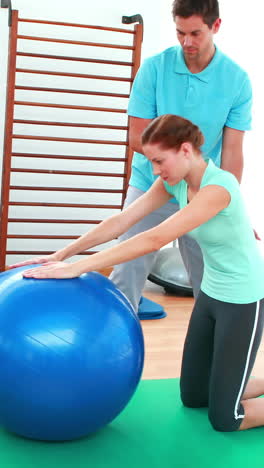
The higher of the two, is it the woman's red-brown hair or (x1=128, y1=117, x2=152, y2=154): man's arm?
the woman's red-brown hair

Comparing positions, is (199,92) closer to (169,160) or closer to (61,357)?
(169,160)

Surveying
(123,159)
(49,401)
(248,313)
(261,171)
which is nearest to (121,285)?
(248,313)

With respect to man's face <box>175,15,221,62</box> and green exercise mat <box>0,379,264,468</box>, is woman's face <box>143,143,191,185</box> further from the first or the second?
green exercise mat <box>0,379,264,468</box>

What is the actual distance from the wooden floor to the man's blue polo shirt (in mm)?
1038

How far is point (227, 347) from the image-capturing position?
231 cm

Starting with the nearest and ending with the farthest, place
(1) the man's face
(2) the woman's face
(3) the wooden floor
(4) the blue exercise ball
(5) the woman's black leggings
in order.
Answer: (4) the blue exercise ball
(2) the woman's face
(5) the woman's black leggings
(1) the man's face
(3) the wooden floor

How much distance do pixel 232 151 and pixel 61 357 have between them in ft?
3.99

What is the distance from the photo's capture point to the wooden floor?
10.2 feet

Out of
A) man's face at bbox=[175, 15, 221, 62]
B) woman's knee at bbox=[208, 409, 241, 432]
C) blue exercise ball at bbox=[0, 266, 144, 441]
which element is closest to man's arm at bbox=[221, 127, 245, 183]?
man's face at bbox=[175, 15, 221, 62]

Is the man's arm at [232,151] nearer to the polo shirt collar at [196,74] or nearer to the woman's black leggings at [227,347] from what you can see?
the polo shirt collar at [196,74]

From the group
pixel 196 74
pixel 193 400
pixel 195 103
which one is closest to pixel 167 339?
pixel 193 400

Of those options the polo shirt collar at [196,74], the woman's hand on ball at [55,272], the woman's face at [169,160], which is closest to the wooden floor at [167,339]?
the woman's hand on ball at [55,272]

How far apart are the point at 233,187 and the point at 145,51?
9.68 feet

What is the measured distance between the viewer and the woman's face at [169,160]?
212 centimetres
